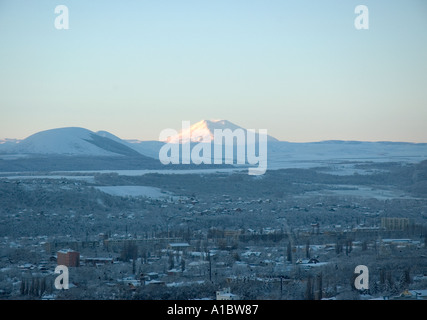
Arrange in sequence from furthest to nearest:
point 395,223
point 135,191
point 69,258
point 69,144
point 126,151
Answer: point 126,151, point 69,144, point 135,191, point 395,223, point 69,258

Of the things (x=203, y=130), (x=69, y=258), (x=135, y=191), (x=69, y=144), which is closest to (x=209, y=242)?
(x=69, y=258)

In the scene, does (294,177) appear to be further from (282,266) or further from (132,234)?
(282,266)

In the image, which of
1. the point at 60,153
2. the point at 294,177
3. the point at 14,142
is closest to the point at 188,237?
the point at 294,177

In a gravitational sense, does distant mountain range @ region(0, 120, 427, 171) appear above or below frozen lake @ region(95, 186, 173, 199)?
above

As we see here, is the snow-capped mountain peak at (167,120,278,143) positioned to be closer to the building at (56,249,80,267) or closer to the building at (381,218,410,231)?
the building at (381,218,410,231)

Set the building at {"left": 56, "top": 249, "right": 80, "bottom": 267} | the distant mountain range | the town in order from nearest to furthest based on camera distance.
Answer: 1. the town
2. the building at {"left": 56, "top": 249, "right": 80, "bottom": 267}
3. the distant mountain range

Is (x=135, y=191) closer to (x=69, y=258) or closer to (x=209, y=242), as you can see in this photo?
(x=209, y=242)

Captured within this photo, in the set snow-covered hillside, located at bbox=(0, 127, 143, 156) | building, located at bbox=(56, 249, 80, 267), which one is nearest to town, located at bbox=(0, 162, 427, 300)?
building, located at bbox=(56, 249, 80, 267)

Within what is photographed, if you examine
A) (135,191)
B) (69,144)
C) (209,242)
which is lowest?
(209,242)

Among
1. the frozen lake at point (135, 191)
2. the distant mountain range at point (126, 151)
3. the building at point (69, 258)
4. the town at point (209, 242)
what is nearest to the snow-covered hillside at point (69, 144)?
the distant mountain range at point (126, 151)
